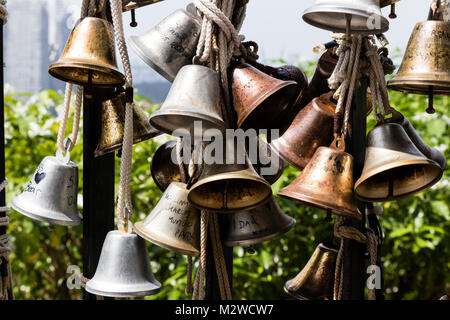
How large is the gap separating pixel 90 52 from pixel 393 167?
801 mm

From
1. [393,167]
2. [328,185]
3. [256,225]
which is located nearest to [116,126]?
[256,225]

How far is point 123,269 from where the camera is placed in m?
1.49

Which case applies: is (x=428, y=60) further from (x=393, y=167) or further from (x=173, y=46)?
(x=173, y=46)

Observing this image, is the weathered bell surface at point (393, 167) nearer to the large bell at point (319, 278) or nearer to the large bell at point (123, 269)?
the large bell at point (319, 278)

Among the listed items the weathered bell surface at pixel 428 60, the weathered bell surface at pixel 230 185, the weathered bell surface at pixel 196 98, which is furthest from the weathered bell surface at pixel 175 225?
the weathered bell surface at pixel 428 60

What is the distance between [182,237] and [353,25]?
0.67m

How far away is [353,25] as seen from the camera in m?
1.46

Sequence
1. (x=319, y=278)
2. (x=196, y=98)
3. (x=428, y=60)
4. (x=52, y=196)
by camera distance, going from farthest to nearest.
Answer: (x=319, y=278)
(x=52, y=196)
(x=428, y=60)
(x=196, y=98)

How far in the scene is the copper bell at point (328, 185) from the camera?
52.8 inches

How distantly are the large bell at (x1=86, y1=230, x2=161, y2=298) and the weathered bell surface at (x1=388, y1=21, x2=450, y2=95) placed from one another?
777 millimetres

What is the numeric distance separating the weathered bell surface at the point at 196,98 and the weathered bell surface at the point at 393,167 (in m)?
0.37

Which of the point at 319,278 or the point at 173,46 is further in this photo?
the point at 319,278

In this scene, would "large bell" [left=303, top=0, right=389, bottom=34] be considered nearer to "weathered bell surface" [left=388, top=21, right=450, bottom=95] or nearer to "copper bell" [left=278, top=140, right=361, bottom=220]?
"weathered bell surface" [left=388, top=21, right=450, bottom=95]

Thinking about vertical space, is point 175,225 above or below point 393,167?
below
